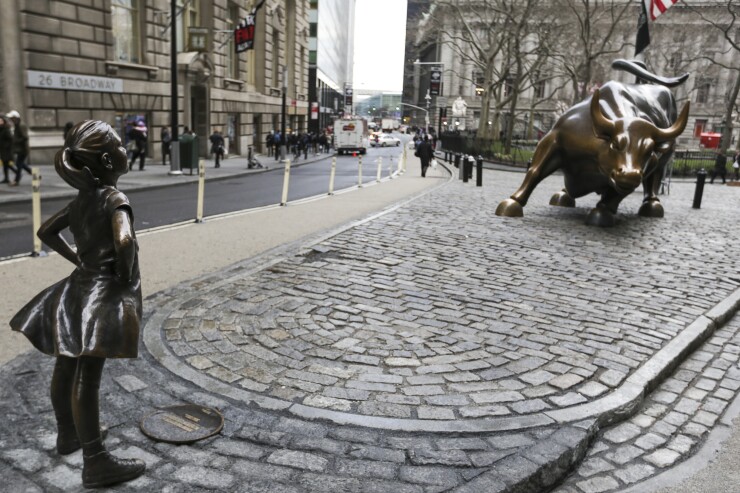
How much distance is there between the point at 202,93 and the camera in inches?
1180

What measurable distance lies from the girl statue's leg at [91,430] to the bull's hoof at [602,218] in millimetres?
10663

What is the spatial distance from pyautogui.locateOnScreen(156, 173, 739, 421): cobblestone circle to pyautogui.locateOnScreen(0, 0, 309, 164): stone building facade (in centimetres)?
1429

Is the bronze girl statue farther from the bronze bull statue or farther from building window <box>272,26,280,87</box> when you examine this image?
building window <box>272,26,280,87</box>

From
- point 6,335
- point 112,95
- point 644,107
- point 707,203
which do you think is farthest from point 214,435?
point 112,95

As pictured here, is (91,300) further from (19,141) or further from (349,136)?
(349,136)

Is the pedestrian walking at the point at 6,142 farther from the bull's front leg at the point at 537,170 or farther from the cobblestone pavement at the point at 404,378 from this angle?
the bull's front leg at the point at 537,170

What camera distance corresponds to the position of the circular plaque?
11.5ft

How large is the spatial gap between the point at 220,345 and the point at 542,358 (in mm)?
2620

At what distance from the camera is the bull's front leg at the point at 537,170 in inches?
473

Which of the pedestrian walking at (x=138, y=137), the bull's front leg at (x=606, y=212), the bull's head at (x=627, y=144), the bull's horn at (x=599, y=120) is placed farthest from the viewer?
the pedestrian walking at (x=138, y=137)

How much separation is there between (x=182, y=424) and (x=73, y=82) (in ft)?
65.6

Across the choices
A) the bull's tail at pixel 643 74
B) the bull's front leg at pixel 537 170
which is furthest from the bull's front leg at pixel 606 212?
the bull's tail at pixel 643 74

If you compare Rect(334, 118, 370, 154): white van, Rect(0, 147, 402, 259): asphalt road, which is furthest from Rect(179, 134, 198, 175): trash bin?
Rect(334, 118, 370, 154): white van

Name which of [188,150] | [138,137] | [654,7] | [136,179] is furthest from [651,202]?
[138,137]
